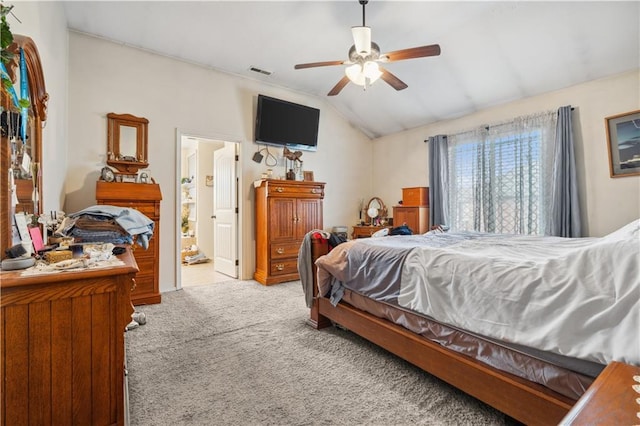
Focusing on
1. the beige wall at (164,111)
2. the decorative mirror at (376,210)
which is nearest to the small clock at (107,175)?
the beige wall at (164,111)

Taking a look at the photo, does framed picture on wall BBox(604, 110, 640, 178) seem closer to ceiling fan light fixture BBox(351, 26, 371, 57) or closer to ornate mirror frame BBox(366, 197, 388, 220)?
ceiling fan light fixture BBox(351, 26, 371, 57)

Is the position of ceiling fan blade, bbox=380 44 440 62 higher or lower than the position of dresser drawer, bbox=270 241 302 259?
higher

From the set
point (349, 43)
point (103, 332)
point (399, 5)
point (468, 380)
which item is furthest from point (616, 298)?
point (349, 43)

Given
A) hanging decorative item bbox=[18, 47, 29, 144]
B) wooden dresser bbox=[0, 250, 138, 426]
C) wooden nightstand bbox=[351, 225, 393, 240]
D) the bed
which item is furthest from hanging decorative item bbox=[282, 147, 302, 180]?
wooden dresser bbox=[0, 250, 138, 426]

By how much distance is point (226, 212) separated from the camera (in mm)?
4883

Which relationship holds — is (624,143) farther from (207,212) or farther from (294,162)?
A: (207,212)

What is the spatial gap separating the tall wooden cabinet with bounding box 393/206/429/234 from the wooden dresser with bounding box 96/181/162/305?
3.59m

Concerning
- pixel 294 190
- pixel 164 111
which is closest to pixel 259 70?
pixel 164 111

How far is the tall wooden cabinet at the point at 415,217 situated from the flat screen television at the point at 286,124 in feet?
6.16

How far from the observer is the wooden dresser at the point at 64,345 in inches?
41.4

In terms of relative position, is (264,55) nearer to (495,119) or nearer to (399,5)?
(399,5)

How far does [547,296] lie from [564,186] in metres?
2.97

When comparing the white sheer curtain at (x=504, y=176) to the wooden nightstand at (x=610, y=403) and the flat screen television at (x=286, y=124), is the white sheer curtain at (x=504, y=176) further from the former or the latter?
the wooden nightstand at (x=610, y=403)

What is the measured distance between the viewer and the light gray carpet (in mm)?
1565
